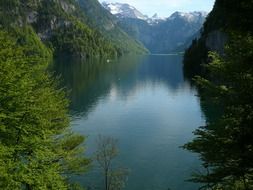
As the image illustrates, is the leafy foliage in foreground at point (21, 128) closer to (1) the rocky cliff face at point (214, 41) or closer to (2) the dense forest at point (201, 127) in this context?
(2) the dense forest at point (201, 127)

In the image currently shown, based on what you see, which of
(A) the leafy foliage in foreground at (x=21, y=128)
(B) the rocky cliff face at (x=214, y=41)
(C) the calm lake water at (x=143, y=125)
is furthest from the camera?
(B) the rocky cliff face at (x=214, y=41)

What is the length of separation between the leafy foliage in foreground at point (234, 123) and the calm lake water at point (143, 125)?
34.1m

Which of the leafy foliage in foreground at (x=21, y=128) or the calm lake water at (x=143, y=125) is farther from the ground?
the leafy foliage in foreground at (x=21, y=128)

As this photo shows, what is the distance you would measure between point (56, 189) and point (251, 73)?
62.5 feet

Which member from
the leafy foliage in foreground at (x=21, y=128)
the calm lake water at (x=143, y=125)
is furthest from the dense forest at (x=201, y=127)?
the calm lake water at (x=143, y=125)

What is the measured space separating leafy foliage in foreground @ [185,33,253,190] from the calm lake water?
34058mm

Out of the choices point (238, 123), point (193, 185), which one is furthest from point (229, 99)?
point (193, 185)

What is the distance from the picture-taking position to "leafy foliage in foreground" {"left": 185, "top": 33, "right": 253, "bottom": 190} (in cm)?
2088

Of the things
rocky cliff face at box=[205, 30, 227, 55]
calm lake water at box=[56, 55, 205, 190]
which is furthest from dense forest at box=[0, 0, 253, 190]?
rocky cliff face at box=[205, 30, 227, 55]

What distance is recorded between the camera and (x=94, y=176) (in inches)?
2331

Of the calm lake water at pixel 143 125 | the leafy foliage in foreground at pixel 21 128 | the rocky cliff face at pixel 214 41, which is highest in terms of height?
the rocky cliff face at pixel 214 41

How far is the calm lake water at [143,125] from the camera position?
6081cm

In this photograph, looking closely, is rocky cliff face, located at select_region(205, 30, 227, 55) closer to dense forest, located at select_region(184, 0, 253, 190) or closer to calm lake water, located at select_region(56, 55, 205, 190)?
calm lake water, located at select_region(56, 55, 205, 190)

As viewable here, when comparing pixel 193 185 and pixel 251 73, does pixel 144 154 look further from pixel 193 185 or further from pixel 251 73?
pixel 251 73
